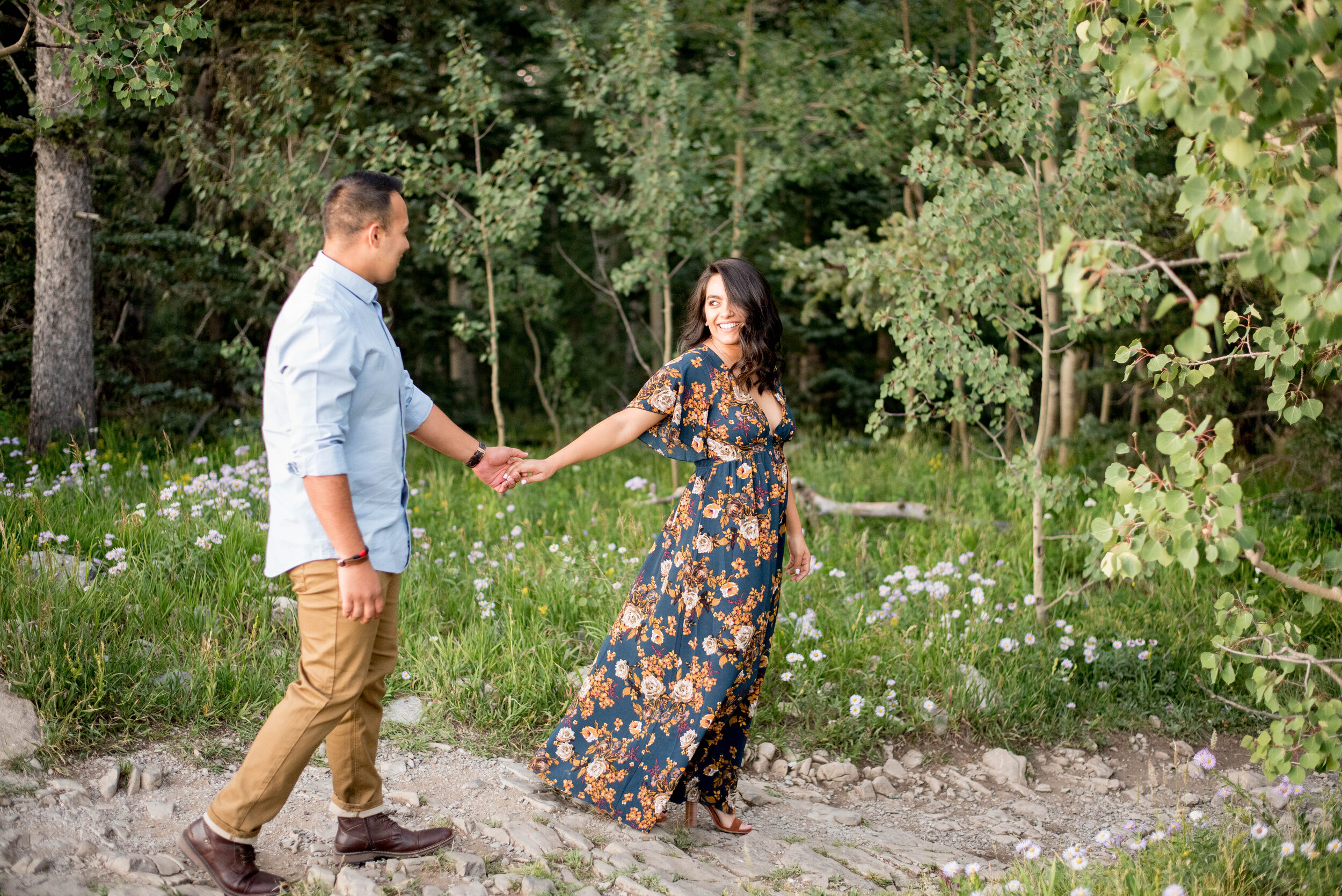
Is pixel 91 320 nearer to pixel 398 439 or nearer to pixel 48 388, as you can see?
pixel 48 388

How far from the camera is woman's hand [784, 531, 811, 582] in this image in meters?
4.01

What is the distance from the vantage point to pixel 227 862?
2.90 metres

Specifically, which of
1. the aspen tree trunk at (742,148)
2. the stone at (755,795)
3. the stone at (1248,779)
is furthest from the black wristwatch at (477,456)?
the aspen tree trunk at (742,148)

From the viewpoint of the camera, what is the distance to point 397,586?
3.13m

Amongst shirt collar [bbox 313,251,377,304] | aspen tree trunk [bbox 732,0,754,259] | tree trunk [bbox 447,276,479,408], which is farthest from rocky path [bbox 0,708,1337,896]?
tree trunk [bbox 447,276,479,408]

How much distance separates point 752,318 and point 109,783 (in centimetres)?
281

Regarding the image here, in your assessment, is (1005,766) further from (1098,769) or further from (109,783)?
(109,783)

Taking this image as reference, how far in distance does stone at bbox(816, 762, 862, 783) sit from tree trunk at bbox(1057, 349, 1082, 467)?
5.83m

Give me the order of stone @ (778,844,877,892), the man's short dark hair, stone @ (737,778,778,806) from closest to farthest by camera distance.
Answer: the man's short dark hair → stone @ (778,844,877,892) → stone @ (737,778,778,806)

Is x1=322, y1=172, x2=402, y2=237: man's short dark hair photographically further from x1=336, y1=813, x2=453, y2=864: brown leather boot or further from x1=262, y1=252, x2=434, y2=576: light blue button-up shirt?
x1=336, y1=813, x2=453, y2=864: brown leather boot

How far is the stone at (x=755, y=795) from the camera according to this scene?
13.5 feet

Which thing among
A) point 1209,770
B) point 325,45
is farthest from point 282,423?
point 325,45

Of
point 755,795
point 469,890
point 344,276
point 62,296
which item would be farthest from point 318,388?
point 62,296

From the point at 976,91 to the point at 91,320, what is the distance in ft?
31.6
